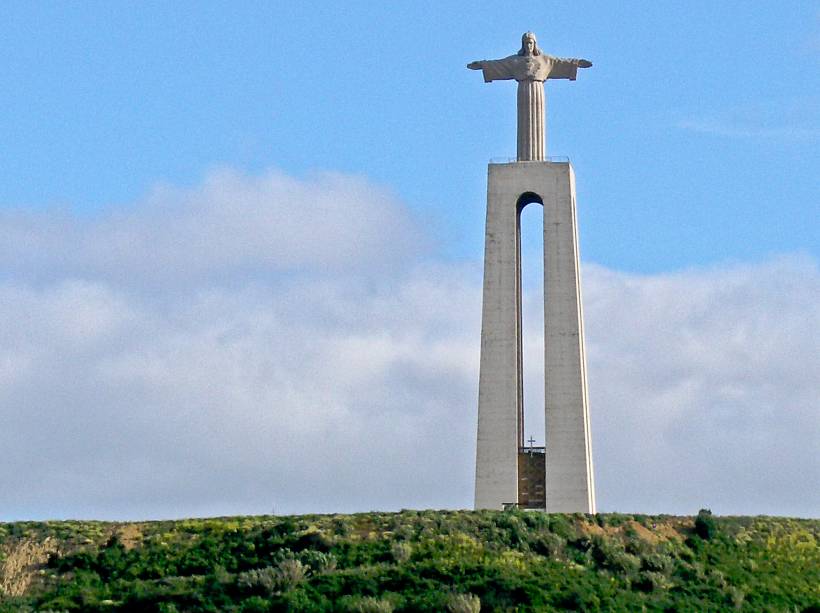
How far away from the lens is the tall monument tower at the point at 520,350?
68.5 meters

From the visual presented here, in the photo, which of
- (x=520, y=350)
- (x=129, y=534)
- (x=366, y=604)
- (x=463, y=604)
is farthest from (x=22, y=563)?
(x=520, y=350)

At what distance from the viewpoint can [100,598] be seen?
5709 centimetres

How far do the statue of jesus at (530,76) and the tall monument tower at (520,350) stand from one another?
48 millimetres

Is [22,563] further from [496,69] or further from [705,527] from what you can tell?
[496,69]

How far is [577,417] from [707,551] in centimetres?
825

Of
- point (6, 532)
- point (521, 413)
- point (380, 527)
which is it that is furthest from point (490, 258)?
point (6, 532)

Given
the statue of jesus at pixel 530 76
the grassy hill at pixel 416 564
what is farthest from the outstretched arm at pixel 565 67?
the grassy hill at pixel 416 564

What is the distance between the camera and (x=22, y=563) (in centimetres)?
6078

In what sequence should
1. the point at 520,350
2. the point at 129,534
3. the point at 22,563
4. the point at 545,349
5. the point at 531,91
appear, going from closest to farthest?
the point at 22,563, the point at 129,534, the point at 545,349, the point at 520,350, the point at 531,91

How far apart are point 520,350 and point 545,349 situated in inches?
40.9

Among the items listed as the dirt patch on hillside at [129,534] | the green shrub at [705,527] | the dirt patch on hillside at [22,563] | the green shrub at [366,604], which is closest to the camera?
the green shrub at [366,604]

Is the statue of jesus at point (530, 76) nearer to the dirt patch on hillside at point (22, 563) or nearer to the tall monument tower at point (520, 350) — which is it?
the tall monument tower at point (520, 350)

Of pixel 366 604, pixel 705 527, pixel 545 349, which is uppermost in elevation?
pixel 545 349

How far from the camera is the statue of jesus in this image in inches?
2822
